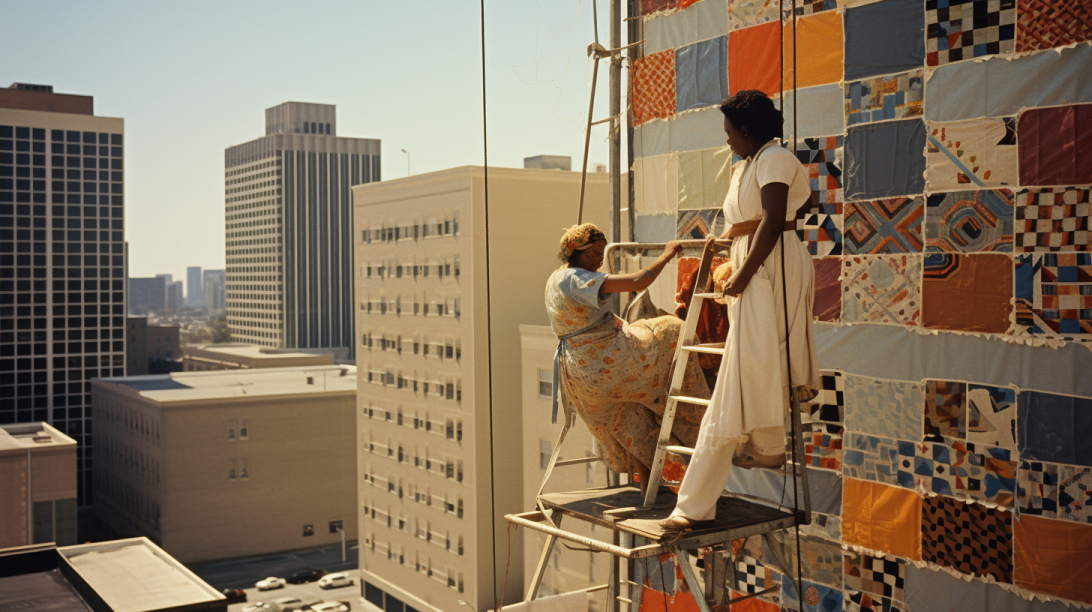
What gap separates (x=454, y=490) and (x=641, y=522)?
1163 inches

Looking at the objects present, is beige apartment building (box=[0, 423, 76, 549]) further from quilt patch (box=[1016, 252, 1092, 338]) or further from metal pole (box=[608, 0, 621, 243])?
quilt patch (box=[1016, 252, 1092, 338])

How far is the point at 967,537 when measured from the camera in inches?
154

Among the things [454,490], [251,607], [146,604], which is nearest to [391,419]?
[454,490]

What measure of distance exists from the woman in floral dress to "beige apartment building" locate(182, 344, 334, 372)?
58196 millimetres

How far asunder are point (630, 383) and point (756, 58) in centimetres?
224

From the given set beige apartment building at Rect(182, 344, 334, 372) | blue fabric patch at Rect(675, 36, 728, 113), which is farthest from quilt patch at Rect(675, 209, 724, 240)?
beige apartment building at Rect(182, 344, 334, 372)

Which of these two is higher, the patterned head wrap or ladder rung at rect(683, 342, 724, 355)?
the patterned head wrap

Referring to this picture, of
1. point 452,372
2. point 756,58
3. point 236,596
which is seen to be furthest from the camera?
point 236,596

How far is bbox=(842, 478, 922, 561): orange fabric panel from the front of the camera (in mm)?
4121

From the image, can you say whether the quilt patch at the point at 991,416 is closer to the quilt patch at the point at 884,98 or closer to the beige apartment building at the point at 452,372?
the quilt patch at the point at 884,98

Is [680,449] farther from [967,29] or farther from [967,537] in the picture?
[967,29]

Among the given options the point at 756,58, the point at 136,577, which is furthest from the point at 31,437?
the point at 756,58

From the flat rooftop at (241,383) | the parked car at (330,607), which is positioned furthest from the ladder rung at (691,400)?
the flat rooftop at (241,383)

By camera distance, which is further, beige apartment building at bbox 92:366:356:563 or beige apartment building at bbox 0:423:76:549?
beige apartment building at bbox 92:366:356:563
